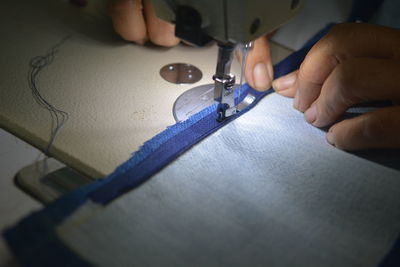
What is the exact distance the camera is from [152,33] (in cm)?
115

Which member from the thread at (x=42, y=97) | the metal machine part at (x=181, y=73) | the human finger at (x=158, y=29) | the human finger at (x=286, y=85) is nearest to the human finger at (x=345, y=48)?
the human finger at (x=286, y=85)

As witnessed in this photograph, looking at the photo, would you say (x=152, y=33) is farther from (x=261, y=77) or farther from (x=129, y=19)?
(x=261, y=77)

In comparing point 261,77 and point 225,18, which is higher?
point 225,18

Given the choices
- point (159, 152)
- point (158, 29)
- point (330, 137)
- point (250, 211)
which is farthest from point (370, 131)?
point (158, 29)

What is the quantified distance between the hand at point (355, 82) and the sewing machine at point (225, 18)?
0.51 feet

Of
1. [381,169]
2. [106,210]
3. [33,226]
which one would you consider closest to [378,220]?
[381,169]

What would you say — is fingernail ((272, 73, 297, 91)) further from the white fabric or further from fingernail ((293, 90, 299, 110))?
the white fabric

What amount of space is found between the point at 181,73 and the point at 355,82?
0.50m

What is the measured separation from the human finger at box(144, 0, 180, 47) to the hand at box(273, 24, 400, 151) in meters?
0.45

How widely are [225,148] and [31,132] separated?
417 millimetres

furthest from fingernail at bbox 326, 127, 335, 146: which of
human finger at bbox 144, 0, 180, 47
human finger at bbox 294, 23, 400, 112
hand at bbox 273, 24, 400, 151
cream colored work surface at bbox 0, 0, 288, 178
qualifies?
human finger at bbox 144, 0, 180, 47

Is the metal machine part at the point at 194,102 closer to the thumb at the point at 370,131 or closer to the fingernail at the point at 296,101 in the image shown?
the fingernail at the point at 296,101

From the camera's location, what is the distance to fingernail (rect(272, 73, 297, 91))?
3.27 ft

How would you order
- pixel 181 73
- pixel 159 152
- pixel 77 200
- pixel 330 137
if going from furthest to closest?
1. pixel 181 73
2. pixel 330 137
3. pixel 159 152
4. pixel 77 200
